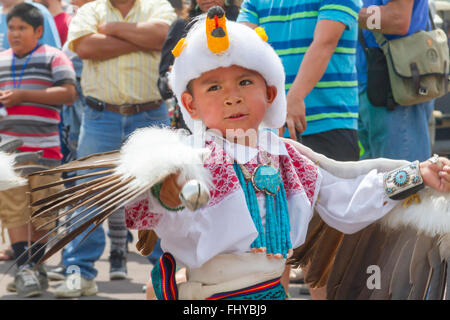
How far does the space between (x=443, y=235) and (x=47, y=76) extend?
3227mm

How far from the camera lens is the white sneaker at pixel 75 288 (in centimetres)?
469

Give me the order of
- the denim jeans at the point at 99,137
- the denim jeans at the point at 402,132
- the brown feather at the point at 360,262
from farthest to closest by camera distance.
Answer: the denim jeans at the point at 99,137, the denim jeans at the point at 402,132, the brown feather at the point at 360,262

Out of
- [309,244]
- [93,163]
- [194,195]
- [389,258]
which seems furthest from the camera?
[309,244]

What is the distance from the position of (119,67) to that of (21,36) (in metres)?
0.77

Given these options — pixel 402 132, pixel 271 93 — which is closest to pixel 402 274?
pixel 271 93

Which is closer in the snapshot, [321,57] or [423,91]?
[321,57]

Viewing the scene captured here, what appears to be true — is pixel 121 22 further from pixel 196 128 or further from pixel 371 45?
pixel 196 128

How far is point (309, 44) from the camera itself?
12.1 feet

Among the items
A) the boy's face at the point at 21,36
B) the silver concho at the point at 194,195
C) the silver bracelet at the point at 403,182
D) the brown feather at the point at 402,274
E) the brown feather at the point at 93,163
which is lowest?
the brown feather at the point at 402,274

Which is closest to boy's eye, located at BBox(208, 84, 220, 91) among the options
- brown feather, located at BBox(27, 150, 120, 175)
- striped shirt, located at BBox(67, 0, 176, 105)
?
brown feather, located at BBox(27, 150, 120, 175)

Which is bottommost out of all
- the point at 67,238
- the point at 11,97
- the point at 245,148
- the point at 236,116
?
the point at 67,238

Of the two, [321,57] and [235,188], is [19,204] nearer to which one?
[235,188]

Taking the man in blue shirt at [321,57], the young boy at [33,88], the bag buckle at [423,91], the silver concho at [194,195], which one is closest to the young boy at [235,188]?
the silver concho at [194,195]

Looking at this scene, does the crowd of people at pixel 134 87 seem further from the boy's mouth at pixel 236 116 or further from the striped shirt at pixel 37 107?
the boy's mouth at pixel 236 116
